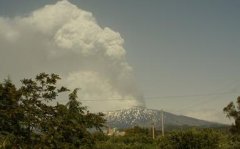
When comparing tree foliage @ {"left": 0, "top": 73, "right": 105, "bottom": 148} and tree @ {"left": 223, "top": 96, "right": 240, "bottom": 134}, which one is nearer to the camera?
tree foliage @ {"left": 0, "top": 73, "right": 105, "bottom": 148}

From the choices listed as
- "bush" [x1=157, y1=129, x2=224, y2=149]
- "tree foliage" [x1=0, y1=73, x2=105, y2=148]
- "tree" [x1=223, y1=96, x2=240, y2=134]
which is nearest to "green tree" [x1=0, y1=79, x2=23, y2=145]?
"tree foliage" [x1=0, y1=73, x2=105, y2=148]

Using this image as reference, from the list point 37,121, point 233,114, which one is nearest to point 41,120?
point 37,121

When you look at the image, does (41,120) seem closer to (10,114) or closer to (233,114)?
(10,114)

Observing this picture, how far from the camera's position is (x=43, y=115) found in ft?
99.0

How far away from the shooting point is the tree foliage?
29312 millimetres

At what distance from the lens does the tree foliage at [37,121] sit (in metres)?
29.3

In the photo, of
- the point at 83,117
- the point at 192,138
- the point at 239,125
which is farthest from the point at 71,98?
the point at 239,125

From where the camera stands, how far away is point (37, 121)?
2961cm

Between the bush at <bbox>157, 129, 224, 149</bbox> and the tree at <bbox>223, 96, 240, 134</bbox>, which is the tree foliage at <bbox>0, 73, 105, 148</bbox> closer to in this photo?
the bush at <bbox>157, 129, 224, 149</bbox>

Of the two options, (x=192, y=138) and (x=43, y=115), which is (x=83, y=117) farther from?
(x=192, y=138)

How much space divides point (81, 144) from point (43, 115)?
339 cm

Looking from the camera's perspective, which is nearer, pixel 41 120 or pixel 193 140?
pixel 41 120

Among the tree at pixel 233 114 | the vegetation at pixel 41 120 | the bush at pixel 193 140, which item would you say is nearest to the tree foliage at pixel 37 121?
the vegetation at pixel 41 120

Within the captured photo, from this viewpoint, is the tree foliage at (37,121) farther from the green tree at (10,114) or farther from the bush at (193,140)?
the bush at (193,140)
